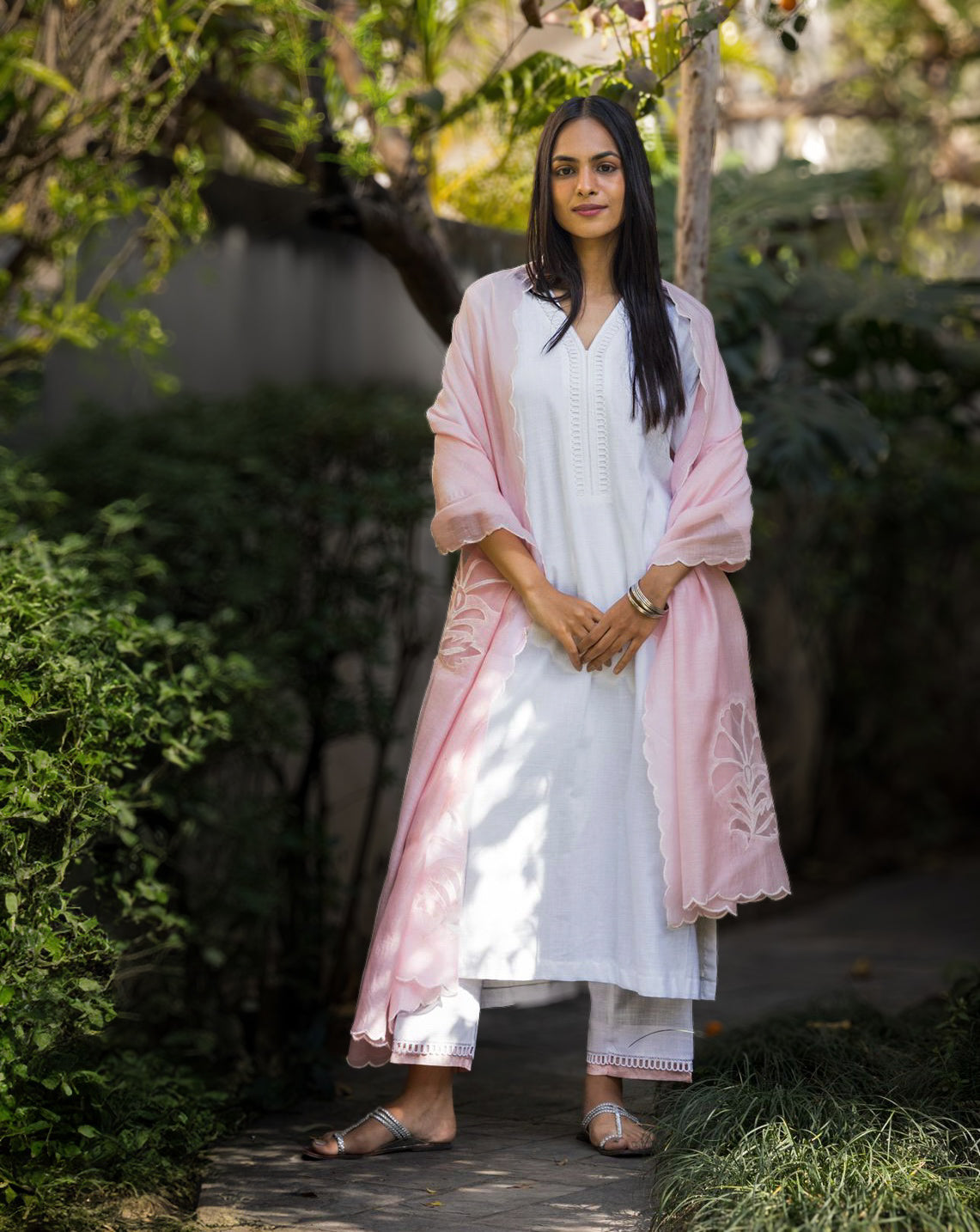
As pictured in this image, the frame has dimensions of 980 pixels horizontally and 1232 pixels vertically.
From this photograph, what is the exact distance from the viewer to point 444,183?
13.8ft

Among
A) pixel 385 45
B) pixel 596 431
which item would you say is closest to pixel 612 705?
pixel 596 431

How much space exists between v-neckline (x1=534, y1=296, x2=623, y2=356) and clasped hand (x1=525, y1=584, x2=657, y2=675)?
0.46m

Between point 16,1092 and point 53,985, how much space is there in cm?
25

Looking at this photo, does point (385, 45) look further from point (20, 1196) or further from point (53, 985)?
point (20, 1196)

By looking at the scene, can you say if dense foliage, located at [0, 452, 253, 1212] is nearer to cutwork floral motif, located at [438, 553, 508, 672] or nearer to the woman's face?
cutwork floral motif, located at [438, 553, 508, 672]

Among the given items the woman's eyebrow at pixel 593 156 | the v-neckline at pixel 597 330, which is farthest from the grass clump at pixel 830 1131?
the woman's eyebrow at pixel 593 156

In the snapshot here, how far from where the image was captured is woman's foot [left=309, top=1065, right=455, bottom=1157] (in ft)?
9.52

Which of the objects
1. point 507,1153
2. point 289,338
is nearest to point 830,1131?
point 507,1153

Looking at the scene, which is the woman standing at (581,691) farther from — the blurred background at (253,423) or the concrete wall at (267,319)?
the concrete wall at (267,319)

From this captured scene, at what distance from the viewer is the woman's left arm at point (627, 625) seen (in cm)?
287

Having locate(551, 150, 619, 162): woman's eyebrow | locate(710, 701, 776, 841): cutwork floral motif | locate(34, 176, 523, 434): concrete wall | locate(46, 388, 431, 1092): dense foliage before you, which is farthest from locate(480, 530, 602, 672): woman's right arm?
locate(34, 176, 523, 434): concrete wall

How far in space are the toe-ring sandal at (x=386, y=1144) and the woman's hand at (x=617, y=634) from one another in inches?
36.2

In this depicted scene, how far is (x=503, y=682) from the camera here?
2936 millimetres

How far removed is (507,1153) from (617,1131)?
0.21 m
